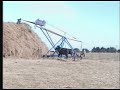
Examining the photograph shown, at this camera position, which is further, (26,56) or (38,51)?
(38,51)

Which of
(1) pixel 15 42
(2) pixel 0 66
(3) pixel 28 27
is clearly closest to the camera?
(2) pixel 0 66

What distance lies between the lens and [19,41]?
86.4 feet

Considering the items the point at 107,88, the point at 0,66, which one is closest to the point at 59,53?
the point at 107,88

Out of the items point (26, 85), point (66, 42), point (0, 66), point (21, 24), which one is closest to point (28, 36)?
point (21, 24)

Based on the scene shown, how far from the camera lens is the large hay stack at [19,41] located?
79.3ft

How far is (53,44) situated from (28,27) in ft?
11.6

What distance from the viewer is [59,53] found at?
28.5m

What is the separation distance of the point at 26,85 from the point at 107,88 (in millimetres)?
2494

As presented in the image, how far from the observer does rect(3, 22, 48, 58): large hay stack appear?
24.2 m

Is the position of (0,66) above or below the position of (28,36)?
below

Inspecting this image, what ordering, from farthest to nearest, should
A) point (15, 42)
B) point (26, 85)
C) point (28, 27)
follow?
point (28, 27) < point (15, 42) < point (26, 85)

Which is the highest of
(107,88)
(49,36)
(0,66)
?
(49,36)

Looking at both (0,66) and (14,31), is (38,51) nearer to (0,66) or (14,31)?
(14,31)

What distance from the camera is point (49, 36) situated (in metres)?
28.8
